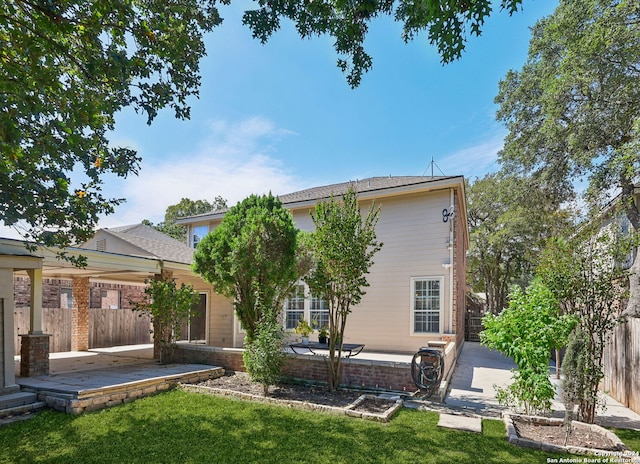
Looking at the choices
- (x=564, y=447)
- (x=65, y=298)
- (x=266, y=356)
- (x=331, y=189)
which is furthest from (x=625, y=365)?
(x=65, y=298)

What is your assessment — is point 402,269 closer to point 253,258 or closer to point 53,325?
point 253,258

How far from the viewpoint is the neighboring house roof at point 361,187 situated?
35.3 ft

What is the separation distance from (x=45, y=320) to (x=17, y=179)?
34.5 ft

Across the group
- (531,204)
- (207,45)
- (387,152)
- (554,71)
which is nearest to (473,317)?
(531,204)

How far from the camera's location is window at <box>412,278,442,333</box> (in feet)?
34.6

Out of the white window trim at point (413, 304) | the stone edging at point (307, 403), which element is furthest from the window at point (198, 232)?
the white window trim at point (413, 304)

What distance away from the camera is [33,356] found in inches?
307

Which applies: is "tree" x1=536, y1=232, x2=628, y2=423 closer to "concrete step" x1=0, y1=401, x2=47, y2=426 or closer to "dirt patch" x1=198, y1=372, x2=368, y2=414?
"dirt patch" x1=198, y1=372, x2=368, y2=414

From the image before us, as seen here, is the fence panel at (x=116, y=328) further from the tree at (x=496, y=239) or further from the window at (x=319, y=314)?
the tree at (x=496, y=239)

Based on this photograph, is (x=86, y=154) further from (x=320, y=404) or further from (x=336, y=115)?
(x=336, y=115)

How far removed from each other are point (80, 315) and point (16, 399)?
7.27 m

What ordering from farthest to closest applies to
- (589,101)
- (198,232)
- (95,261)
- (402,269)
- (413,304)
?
(198,232)
(402,269)
(413,304)
(95,261)
(589,101)

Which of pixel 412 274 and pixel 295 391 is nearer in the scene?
pixel 295 391

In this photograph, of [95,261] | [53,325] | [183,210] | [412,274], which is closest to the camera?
[95,261]
